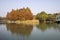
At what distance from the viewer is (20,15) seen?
4875mm

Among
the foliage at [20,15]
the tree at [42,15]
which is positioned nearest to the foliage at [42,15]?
the tree at [42,15]

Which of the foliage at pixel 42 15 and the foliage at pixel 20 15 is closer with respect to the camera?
the foliage at pixel 20 15

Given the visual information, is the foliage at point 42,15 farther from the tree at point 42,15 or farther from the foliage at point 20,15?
the foliage at point 20,15

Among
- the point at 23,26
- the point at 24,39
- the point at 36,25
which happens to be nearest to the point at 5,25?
the point at 23,26

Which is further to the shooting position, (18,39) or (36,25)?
(36,25)

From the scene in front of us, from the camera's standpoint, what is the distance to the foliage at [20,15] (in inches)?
189

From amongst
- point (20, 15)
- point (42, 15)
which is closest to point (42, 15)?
point (42, 15)

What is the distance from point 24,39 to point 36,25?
2.03m

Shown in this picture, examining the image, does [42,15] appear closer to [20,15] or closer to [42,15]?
[42,15]

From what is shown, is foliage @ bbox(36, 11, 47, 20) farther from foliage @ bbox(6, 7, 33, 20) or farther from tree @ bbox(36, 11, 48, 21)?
foliage @ bbox(6, 7, 33, 20)

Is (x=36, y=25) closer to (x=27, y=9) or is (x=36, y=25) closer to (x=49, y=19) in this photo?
(x=49, y=19)

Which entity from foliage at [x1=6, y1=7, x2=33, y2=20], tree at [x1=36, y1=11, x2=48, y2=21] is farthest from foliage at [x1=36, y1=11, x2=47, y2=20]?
foliage at [x1=6, y1=7, x2=33, y2=20]

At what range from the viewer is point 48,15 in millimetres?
4973

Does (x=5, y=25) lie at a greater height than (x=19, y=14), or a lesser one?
lesser
